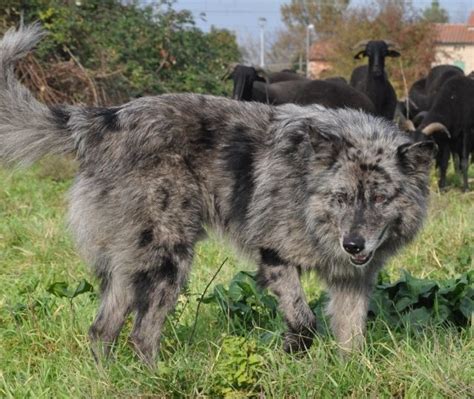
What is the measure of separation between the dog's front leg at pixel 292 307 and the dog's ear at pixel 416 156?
91cm

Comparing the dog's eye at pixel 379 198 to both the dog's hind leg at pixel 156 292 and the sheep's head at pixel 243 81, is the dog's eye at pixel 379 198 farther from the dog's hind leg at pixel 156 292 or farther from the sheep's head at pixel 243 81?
Answer: the sheep's head at pixel 243 81

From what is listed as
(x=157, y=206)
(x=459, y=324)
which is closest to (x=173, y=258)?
(x=157, y=206)

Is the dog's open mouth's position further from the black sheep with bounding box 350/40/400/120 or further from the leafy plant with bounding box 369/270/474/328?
the black sheep with bounding box 350/40/400/120

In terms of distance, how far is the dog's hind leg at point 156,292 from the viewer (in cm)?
480

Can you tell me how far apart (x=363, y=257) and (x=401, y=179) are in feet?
1.77

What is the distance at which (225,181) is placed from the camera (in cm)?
514

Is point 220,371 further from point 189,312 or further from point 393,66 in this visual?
point 393,66

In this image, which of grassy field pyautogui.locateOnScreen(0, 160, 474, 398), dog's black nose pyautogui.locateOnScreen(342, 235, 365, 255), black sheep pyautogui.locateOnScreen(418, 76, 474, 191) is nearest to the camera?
grassy field pyautogui.locateOnScreen(0, 160, 474, 398)

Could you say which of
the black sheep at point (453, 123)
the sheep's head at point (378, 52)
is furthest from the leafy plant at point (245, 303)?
the sheep's head at point (378, 52)

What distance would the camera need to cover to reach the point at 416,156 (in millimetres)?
4949

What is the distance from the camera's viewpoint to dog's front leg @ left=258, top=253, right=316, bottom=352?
16.2 ft

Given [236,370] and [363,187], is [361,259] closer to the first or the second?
[363,187]

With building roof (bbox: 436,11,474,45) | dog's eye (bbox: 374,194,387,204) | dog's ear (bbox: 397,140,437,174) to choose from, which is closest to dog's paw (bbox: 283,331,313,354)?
dog's eye (bbox: 374,194,387,204)

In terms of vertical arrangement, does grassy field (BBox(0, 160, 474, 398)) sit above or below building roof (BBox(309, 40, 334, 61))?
above
